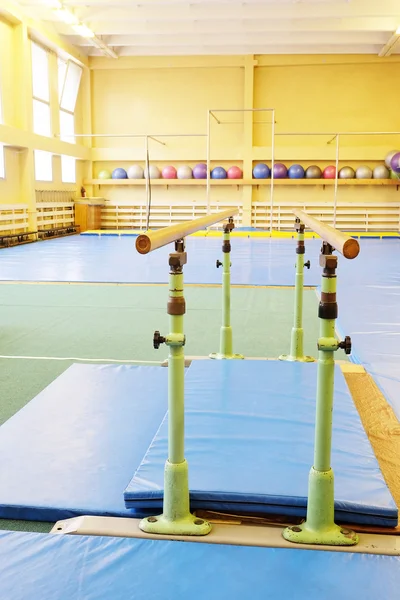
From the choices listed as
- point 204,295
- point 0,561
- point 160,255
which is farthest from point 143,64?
A: point 0,561

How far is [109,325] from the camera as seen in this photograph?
14.9 feet

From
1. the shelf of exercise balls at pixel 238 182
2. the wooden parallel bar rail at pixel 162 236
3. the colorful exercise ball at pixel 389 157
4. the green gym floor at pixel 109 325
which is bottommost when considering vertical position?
the green gym floor at pixel 109 325

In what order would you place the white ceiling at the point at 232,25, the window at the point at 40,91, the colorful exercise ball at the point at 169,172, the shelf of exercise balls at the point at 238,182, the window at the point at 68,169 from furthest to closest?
1. the window at the point at 68,169
2. the colorful exercise ball at the point at 169,172
3. the shelf of exercise balls at the point at 238,182
4. the window at the point at 40,91
5. the white ceiling at the point at 232,25

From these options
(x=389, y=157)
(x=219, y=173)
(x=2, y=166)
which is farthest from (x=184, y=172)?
(x=389, y=157)

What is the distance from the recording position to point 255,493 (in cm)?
171

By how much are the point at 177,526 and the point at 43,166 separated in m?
13.1

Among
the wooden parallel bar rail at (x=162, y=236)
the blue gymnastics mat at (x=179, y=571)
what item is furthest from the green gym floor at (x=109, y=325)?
the wooden parallel bar rail at (x=162, y=236)

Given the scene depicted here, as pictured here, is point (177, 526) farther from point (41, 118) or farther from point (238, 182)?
point (238, 182)

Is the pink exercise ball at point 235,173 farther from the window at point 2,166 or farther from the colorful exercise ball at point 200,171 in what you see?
the window at point 2,166

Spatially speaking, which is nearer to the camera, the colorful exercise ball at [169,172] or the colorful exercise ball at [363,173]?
the colorful exercise ball at [363,173]

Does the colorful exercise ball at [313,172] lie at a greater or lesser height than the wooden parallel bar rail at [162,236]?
greater

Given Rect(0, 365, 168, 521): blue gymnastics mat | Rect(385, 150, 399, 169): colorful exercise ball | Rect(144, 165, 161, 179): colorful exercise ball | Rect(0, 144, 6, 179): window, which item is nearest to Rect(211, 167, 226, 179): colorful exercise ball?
Rect(144, 165, 161, 179): colorful exercise ball

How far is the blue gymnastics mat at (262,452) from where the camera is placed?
1706mm

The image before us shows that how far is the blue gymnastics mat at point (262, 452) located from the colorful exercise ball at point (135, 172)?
12403 mm
